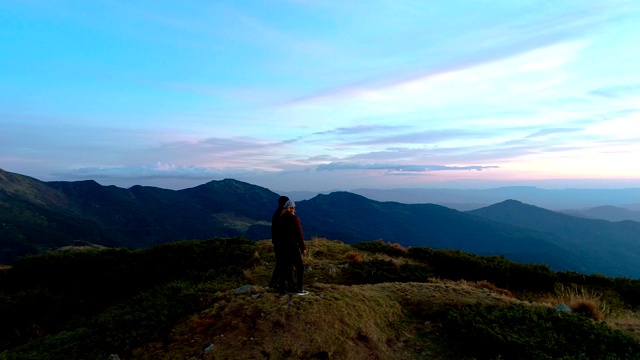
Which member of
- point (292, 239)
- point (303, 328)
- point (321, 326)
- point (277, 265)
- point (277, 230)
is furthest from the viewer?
point (277, 265)

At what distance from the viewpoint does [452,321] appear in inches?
429

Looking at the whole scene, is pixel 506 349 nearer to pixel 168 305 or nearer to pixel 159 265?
pixel 168 305

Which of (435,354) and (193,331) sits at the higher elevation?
(193,331)

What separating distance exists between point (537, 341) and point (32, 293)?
19.7m

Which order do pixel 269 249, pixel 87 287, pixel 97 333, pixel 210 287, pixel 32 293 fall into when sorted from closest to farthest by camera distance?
pixel 97 333 < pixel 210 287 < pixel 32 293 < pixel 87 287 < pixel 269 249

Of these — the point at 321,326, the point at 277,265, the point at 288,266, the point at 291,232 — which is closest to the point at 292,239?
the point at 291,232

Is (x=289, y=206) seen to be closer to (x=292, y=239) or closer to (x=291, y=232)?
(x=291, y=232)

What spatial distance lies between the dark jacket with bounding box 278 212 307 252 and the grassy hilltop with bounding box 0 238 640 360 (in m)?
1.59

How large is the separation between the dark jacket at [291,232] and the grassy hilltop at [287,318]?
1.59 meters

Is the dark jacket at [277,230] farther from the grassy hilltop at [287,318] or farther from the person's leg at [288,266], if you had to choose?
the grassy hilltop at [287,318]

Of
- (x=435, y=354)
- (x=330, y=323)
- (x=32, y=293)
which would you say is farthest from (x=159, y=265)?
(x=435, y=354)

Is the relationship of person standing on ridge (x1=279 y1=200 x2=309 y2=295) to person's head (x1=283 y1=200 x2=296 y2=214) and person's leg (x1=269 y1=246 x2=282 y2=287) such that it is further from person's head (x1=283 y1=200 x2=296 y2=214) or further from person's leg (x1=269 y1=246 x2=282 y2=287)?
person's leg (x1=269 y1=246 x2=282 y2=287)

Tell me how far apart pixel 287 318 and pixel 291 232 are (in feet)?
8.69

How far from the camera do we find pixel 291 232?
1134cm
